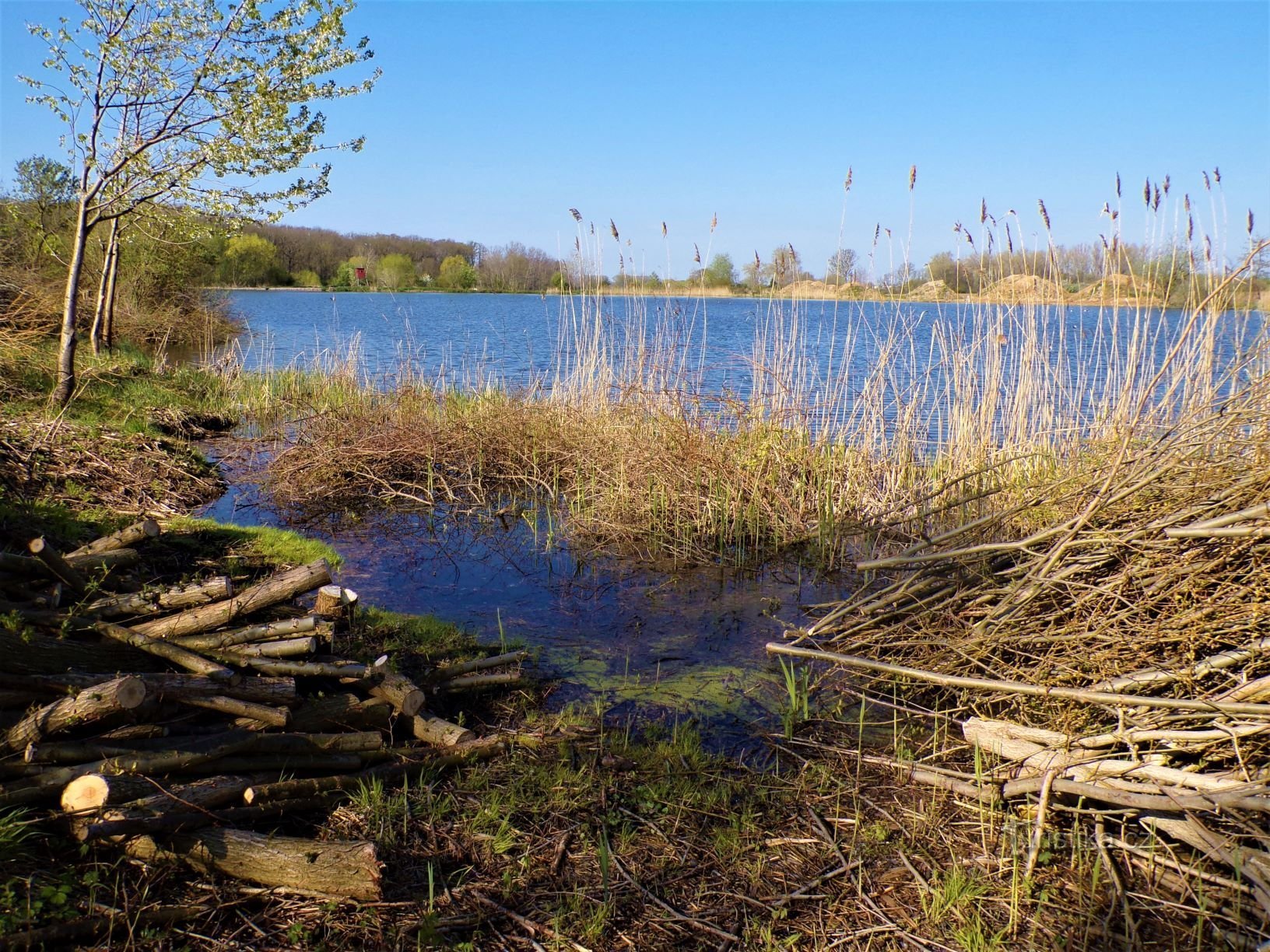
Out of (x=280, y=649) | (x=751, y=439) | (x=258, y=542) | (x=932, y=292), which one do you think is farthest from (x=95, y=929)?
(x=932, y=292)

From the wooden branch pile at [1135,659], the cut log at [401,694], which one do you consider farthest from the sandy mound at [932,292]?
the cut log at [401,694]

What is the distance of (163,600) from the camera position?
3.83m

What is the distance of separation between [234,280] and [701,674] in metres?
40.3

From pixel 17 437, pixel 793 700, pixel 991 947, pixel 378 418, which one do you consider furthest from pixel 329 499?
pixel 991 947

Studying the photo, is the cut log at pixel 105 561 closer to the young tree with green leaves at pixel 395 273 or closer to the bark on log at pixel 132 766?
the bark on log at pixel 132 766

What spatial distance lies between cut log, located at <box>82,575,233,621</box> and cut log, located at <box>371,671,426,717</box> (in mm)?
1053

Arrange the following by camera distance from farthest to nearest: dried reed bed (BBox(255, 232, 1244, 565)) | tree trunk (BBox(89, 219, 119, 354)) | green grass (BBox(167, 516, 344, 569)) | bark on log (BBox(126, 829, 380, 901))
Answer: tree trunk (BBox(89, 219, 119, 354)), dried reed bed (BBox(255, 232, 1244, 565)), green grass (BBox(167, 516, 344, 569)), bark on log (BBox(126, 829, 380, 901))

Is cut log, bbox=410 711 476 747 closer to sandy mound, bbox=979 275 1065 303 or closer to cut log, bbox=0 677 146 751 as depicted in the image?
cut log, bbox=0 677 146 751

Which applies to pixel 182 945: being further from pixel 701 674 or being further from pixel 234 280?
pixel 234 280

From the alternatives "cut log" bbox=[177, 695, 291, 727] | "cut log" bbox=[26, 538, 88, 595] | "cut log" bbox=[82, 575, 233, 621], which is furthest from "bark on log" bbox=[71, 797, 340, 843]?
"cut log" bbox=[26, 538, 88, 595]

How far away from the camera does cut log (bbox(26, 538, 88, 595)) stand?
11.6 feet

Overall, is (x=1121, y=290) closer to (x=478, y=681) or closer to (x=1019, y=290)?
(x=1019, y=290)

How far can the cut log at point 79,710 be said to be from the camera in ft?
7.97

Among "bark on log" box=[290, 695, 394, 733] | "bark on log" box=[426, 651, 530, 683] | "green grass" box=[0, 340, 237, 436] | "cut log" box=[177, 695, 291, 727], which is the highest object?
"green grass" box=[0, 340, 237, 436]
